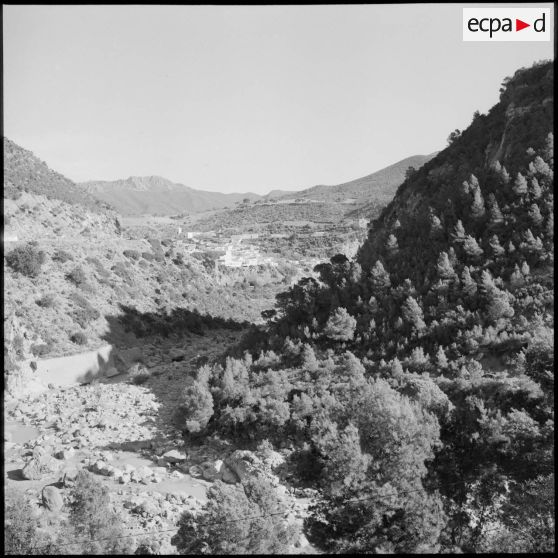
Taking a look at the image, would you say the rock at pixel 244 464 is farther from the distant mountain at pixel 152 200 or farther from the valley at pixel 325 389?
the distant mountain at pixel 152 200

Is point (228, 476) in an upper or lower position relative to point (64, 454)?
lower

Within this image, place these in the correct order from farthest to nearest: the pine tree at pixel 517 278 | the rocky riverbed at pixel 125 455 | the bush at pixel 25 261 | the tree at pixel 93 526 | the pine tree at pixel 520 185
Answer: the bush at pixel 25 261 → the pine tree at pixel 520 185 → the pine tree at pixel 517 278 → the rocky riverbed at pixel 125 455 → the tree at pixel 93 526

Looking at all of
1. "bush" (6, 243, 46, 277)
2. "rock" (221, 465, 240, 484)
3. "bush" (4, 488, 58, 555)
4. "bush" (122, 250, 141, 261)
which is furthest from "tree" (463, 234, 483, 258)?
"bush" (122, 250, 141, 261)

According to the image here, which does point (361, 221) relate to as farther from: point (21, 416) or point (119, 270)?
point (21, 416)

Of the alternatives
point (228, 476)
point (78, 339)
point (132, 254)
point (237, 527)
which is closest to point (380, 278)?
point (228, 476)

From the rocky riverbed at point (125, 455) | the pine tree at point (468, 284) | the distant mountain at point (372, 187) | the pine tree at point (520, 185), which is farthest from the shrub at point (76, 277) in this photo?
the distant mountain at point (372, 187)

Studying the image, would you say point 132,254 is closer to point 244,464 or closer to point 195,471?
point 195,471
